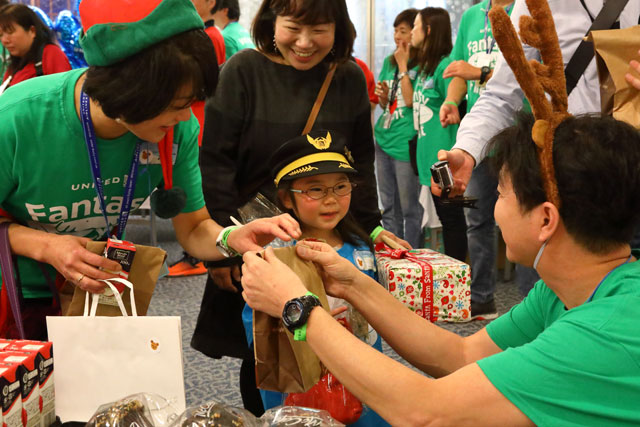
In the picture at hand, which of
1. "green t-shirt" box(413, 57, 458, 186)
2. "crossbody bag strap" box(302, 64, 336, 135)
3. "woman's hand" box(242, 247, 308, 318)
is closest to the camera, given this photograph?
"woman's hand" box(242, 247, 308, 318)

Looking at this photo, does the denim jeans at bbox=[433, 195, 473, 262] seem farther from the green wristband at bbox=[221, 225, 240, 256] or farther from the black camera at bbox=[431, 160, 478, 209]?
the green wristband at bbox=[221, 225, 240, 256]

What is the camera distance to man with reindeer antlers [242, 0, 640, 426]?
1018 mm

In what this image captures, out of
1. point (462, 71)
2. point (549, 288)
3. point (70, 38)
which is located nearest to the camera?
point (549, 288)

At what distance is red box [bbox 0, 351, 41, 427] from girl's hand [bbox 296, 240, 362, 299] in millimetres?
621

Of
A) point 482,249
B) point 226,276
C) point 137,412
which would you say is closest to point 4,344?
point 137,412

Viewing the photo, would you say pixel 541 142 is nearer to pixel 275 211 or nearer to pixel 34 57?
pixel 275 211

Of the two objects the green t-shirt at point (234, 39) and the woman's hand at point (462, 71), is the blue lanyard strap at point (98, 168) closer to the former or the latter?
the woman's hand at point (462, 71)

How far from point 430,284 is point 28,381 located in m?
1.11

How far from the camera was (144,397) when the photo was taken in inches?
47.8

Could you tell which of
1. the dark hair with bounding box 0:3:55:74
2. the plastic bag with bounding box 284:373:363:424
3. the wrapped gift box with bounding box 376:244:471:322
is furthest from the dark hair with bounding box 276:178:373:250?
the dark hair with bounding box 0:3:55:74

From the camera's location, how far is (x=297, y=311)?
1.21m

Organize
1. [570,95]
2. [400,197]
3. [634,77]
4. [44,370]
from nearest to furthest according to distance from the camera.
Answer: [44,370] → [634,77] → [570,95] → [400,197]

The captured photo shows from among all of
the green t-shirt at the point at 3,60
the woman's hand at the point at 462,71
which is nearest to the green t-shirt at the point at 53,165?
the woman's hand at the point at 462,71

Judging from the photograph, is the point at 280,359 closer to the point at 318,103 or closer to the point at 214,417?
the point at 214,417
